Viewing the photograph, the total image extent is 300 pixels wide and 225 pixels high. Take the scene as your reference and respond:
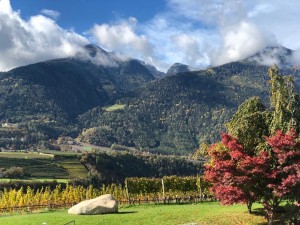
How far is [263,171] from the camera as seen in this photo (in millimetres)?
26969

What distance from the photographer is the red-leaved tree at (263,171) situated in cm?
2623

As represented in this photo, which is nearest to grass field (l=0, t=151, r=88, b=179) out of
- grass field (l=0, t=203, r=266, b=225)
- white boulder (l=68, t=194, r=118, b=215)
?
white boulder (l=68, t=194, r=118, b=215)

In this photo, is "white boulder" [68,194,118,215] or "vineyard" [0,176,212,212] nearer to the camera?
"white boulder" [68,194,118,215]

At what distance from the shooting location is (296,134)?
2834 centimetres

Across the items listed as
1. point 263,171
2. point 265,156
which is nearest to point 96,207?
point 263,171

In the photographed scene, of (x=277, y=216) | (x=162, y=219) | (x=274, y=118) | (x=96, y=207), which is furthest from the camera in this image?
(x=96, y=207)

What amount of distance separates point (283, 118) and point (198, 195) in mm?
32512

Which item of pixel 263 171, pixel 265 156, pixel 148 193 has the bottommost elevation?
pixel 148 193

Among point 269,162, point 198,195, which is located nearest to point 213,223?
point 269,162

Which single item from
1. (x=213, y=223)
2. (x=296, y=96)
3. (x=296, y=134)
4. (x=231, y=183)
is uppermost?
(x=296, y=96)

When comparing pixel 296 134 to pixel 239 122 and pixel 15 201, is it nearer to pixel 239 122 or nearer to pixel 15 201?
pixel 239 122

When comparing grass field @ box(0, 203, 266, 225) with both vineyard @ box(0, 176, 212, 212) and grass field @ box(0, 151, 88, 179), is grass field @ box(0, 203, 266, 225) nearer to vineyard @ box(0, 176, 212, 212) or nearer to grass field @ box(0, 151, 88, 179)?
vineyard @ box(0, 176, 212, 212)

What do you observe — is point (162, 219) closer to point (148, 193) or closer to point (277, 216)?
point (277, 216)

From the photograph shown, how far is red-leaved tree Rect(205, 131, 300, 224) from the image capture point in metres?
26.2
